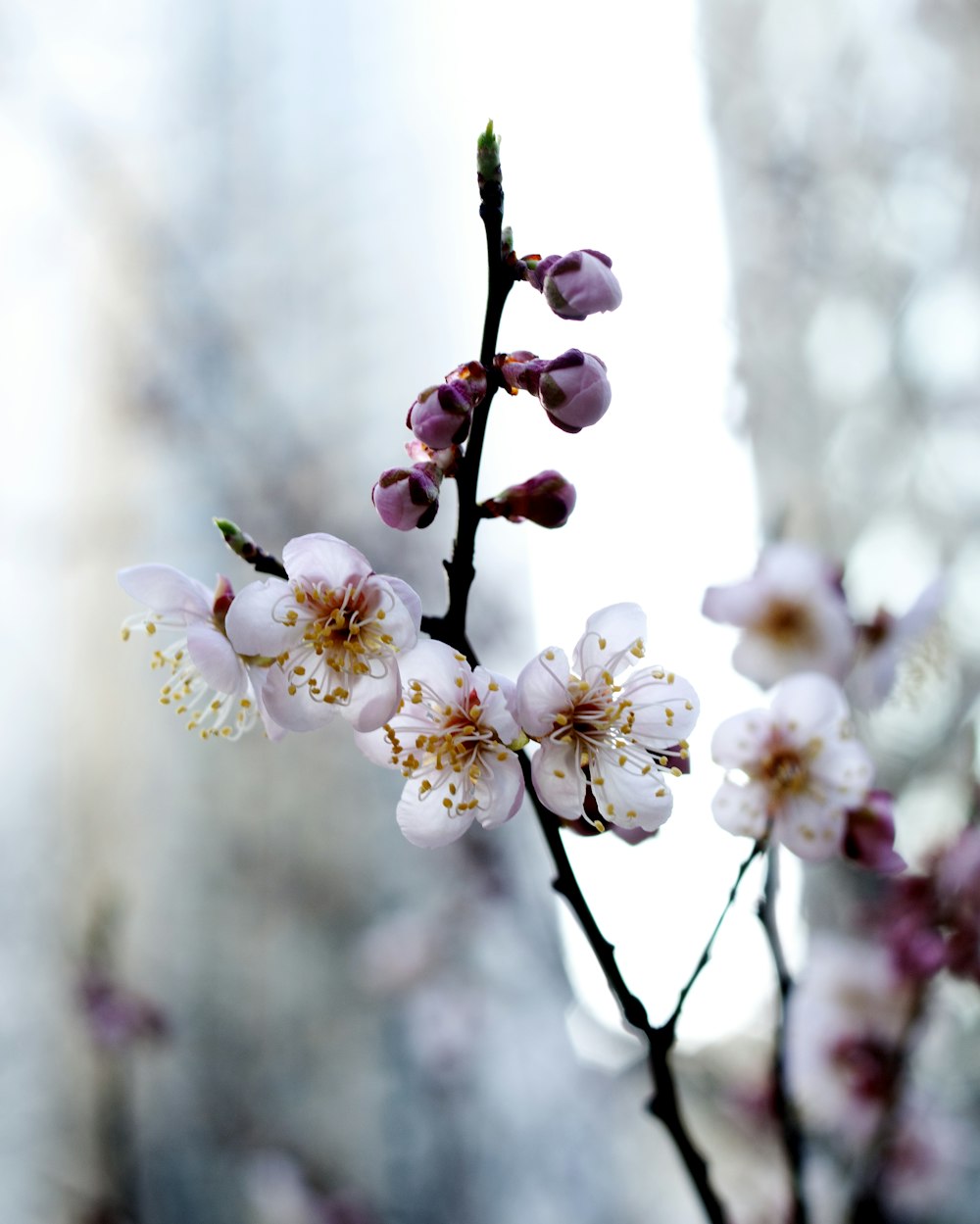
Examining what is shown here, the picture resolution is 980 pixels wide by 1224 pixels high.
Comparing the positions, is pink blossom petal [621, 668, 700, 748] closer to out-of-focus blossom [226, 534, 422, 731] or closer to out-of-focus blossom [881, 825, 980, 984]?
out-of-focus blossom [226, 534, 422, 731]

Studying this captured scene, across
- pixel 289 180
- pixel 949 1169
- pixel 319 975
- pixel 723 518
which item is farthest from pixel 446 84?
pixel 949 1169

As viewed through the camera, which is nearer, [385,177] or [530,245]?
[530,245]

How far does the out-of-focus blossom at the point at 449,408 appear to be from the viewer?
35cm

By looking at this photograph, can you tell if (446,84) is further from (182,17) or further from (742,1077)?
(742,1077)

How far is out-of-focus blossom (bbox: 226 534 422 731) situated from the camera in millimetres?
373

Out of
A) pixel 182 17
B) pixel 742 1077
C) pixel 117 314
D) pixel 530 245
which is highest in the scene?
pixel 182 17

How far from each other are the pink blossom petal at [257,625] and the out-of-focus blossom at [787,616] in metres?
0.28

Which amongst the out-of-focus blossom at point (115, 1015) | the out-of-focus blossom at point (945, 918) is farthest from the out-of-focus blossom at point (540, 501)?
the out-of-focus blossom at point (115, 1015)

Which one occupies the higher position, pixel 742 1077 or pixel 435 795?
pixel 742 1077

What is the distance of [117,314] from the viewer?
1626mm

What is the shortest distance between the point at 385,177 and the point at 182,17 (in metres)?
0.45

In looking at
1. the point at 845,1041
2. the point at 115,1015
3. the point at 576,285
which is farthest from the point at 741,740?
the point at 115,1015

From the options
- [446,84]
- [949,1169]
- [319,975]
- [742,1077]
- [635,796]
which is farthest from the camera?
[446,84]

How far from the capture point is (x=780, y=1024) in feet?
1.48
